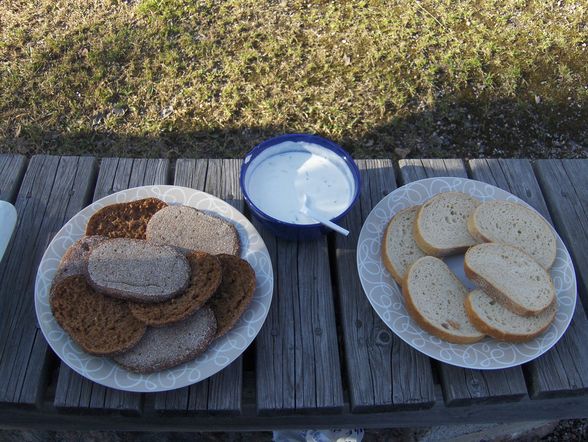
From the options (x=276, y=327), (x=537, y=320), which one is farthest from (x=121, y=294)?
(x=537, y=320)

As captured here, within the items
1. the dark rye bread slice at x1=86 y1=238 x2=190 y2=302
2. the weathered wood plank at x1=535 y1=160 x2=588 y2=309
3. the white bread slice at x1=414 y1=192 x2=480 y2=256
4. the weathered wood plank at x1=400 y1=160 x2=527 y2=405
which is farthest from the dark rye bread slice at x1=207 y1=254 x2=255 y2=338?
the weathered wood plank at x1=535 y1=160 x2=588 y2=309

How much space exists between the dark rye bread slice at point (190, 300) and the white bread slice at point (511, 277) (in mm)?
795

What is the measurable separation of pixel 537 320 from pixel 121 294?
126 centimetres

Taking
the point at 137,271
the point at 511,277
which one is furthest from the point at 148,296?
the point at 511,277

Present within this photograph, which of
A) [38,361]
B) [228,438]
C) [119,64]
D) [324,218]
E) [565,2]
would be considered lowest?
[228,438]

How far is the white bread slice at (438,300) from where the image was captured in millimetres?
1778

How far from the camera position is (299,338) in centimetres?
192

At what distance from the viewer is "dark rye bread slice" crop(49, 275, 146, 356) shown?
5.40ft

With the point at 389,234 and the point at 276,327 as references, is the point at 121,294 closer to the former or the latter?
the point at 276,327

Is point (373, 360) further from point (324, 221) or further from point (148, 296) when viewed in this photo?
point (148, 296)

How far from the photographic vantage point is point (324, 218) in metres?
1.92

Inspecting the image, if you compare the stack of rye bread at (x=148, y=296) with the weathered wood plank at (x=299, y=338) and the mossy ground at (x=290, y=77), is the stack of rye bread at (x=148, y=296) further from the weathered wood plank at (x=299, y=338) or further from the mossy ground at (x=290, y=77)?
the mossy ground at (x=290, y=77)

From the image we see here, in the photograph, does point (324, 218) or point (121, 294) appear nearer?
point (121, 294)

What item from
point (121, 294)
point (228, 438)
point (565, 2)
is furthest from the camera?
point (565, 2)
